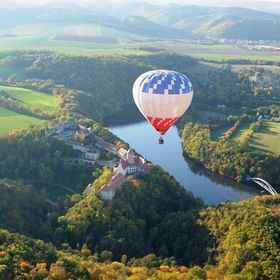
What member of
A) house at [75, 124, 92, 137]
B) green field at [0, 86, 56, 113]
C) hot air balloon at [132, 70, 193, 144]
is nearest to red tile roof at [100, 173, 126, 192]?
hot air balloon at [132, 70, 193, 144]

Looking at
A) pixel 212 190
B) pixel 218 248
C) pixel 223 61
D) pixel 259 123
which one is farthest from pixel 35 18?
pixel 218 248

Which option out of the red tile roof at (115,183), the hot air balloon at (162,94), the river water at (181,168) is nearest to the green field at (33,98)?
the river water at (181,168)

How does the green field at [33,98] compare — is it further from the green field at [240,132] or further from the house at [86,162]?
the green field at [240,132]

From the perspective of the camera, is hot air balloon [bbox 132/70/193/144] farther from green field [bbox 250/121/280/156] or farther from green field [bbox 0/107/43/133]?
green field [bbox 250/121/280/156]

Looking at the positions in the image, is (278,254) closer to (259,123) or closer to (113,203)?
(113,203)

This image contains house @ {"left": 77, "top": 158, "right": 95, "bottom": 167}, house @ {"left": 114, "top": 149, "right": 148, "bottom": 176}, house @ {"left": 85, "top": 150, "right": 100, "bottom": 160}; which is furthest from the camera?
house @ {"left": 85, "top": 150, "right": 100, "bottom": 160}

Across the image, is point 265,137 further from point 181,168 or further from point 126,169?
point 126,169
